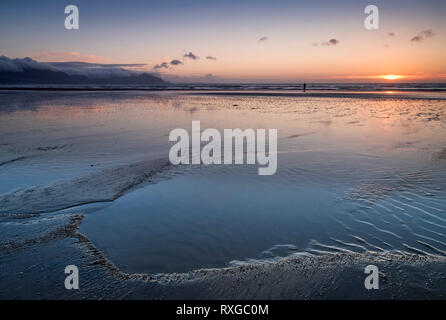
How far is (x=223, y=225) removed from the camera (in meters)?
5.67

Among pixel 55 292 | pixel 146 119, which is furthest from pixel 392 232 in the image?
Result: pixel 146 119

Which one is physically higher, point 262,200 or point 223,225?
point 262,200

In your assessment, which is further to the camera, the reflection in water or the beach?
the reflection in water

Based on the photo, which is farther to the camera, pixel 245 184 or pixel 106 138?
pixel 106 138

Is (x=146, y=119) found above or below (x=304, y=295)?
above

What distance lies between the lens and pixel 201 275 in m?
4.17

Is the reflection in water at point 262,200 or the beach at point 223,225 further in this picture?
the reflection in water at point 262,200

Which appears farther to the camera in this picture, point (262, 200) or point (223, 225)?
point (262, 200)

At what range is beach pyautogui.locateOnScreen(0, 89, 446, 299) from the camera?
4.02 meters

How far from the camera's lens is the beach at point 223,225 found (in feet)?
13.2

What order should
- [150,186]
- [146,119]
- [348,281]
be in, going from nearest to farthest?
1. [348,281]
2. [150,186]
3. [146,119]
